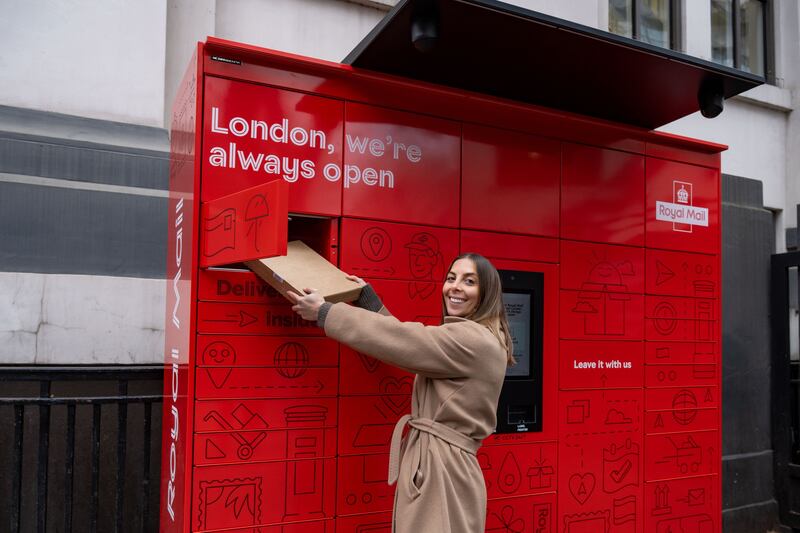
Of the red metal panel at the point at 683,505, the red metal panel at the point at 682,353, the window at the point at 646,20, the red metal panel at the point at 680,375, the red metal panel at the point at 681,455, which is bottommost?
the red metal panel at the point at 683,505

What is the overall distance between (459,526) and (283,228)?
56.4 inches

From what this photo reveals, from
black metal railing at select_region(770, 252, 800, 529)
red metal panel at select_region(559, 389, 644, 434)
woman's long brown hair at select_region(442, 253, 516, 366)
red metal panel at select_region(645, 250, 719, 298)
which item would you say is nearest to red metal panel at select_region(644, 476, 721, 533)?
red metal panel at select_region(559, 389, 644, 434)

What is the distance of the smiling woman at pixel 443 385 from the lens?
9.38 ft

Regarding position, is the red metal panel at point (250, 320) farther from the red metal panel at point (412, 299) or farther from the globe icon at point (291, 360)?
the red metal panel at point (412, 299)

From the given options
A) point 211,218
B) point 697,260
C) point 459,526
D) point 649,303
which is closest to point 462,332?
point 459,526

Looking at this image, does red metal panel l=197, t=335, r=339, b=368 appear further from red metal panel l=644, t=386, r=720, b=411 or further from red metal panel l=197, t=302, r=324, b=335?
red metal panel l=644, t=386, r=720, b=411

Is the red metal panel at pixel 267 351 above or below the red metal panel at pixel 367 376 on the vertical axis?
above

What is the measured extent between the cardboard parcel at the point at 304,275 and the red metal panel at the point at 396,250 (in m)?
0.25

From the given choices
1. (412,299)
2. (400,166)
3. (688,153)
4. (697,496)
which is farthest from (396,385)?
(688,153)

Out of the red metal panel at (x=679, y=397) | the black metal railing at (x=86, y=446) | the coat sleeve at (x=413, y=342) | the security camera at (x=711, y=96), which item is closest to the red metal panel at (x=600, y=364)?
the red metal panel at (x=679, y=397)

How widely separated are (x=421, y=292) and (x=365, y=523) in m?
1.21

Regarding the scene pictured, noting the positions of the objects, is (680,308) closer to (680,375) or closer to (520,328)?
(680,375)

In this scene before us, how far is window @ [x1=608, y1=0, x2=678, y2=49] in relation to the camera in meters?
7.58

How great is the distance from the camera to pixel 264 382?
10.7 ft
